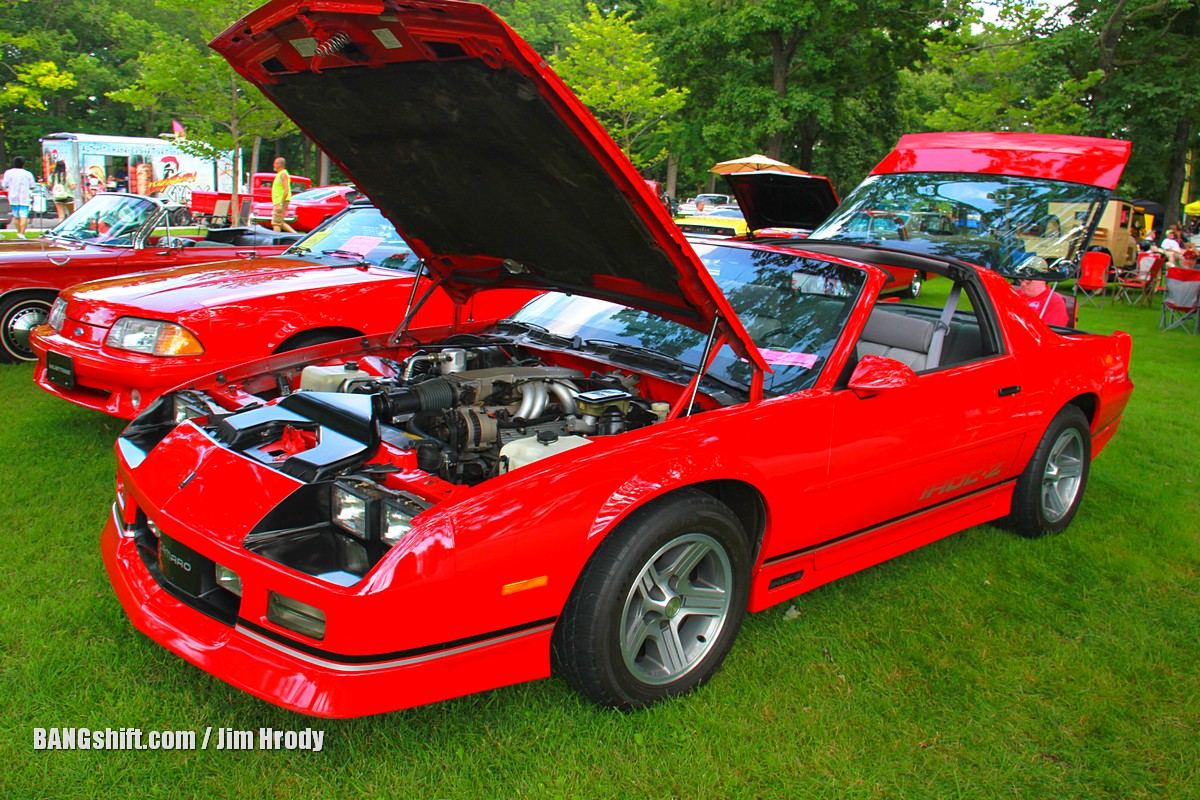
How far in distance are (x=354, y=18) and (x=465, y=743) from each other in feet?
6.85

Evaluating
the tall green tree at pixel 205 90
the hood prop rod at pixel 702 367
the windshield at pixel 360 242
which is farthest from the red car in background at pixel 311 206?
the hood prop rod at pixel 702 367

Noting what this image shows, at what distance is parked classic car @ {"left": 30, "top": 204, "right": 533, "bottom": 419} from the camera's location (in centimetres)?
451

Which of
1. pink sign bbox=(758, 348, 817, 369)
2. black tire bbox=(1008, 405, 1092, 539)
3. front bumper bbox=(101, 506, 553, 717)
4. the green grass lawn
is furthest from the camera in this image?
black tire bbox=(1008, 405, 1092, 539)

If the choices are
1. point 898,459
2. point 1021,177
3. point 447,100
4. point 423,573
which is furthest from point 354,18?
point 1021,177

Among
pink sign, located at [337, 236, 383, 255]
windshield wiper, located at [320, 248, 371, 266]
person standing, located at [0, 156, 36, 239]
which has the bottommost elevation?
person standing, located at [0, 156, 36, 239]

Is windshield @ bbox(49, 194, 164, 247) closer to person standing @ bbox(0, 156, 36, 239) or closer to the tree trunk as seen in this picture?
person standing @ bbox(0, 156, 36, 239)

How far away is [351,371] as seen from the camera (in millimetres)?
3572

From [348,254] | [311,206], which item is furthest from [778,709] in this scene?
[311,206]

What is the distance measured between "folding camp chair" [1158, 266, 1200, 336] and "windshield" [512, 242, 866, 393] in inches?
413

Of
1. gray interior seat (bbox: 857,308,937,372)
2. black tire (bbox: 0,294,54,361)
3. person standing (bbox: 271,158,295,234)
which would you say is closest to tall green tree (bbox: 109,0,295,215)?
person standing (bbox: 271,158,295,234)

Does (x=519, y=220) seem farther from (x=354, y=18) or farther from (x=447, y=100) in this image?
(x=354, y=18)

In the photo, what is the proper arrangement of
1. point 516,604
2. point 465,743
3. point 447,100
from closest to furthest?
point 516,604 < point 465,743 < point 447,100

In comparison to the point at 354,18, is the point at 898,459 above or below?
below

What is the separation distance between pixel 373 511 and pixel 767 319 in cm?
180
